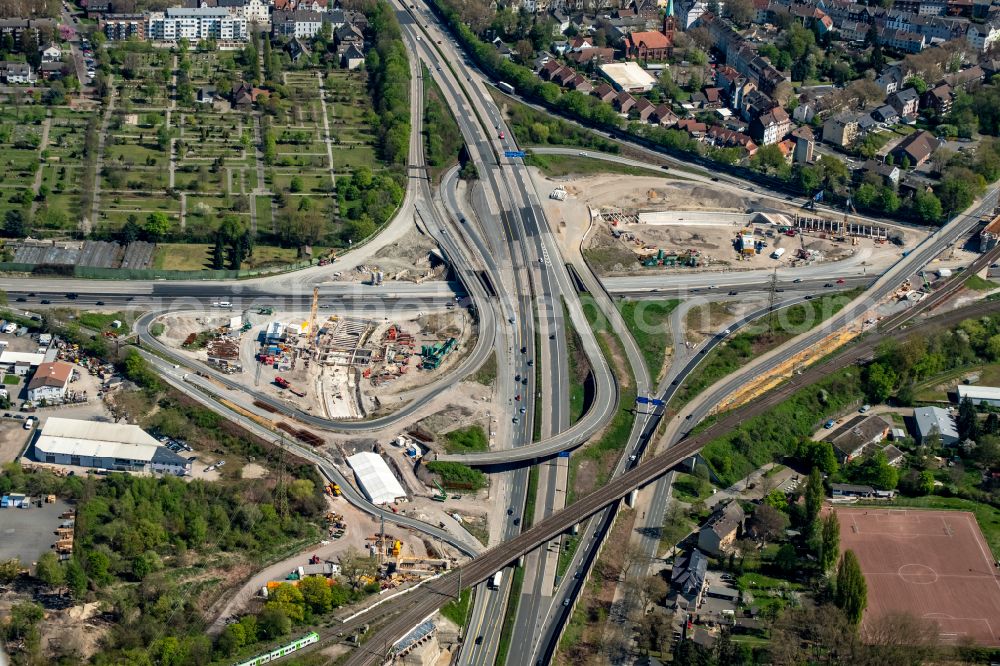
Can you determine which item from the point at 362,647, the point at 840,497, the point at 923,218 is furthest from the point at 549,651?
the point at 923,218

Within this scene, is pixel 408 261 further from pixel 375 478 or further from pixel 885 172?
pixel 885 172

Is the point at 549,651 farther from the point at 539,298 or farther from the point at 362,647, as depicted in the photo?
the point at 539,298

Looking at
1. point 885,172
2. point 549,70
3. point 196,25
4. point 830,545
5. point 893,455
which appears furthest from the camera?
point 196,25

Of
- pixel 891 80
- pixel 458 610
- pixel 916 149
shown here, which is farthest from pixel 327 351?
pixel 891 80

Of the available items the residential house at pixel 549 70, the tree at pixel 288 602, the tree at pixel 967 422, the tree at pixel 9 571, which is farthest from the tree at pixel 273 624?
the residential house at pixel 549 70

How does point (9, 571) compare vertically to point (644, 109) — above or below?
below

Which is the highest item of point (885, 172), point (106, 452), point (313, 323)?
point (885, 172)

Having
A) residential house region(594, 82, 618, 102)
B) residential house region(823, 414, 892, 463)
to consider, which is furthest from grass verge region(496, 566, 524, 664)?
residential house region(594, 82, 618, 102)

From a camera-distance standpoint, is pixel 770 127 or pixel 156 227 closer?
pixel 156 227
